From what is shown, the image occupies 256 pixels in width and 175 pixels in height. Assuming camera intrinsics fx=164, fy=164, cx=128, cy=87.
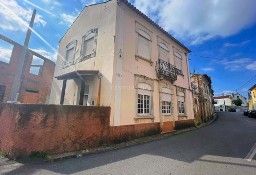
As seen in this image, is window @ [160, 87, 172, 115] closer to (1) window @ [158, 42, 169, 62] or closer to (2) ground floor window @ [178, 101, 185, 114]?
(2) ground floor window @ [178, 101, 185, 114]

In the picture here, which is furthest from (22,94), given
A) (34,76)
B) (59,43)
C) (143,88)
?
(143,88)

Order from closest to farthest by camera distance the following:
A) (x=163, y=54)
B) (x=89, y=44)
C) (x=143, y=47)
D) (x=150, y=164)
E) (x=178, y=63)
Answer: (x=150, y=164) < (x=143, y=47) < (x=89, y=44) < (x=163, y=54) < (x=178, y=63)

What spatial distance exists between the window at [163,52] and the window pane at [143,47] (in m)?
1.57

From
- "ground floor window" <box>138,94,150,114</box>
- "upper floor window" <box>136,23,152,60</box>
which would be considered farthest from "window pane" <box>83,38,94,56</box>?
"ground floor window" <box>138,94,150,114</box>

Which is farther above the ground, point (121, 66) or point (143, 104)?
point (121, 66)

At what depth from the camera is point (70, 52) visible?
1308cm

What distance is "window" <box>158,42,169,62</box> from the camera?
1264 centimetres

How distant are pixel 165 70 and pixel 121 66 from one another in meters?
4.53

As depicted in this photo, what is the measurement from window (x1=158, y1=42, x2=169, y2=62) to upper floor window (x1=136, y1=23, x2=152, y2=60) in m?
1.39

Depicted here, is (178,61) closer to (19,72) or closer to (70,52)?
(70,52)

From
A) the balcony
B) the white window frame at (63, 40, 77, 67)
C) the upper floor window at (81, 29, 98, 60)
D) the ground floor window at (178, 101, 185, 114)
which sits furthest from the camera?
the ground floor window at (178, 101, 185, 114)

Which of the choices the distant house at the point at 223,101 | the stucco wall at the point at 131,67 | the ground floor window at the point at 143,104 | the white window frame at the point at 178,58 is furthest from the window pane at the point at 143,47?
the distant house at the point at 223,101

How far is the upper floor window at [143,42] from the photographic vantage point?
10695 mm

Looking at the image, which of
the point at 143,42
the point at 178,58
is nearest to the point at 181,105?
the point at 178,58
